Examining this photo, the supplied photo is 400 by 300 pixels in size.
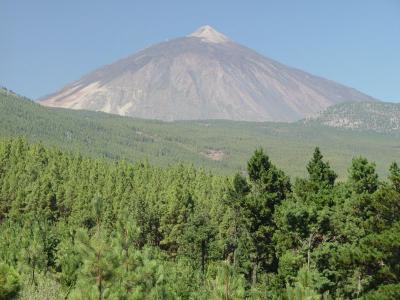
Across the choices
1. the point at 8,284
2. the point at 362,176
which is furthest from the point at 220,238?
the point at 8,284

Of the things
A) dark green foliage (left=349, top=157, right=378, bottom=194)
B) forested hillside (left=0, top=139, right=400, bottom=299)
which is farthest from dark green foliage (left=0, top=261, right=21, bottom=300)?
dark green foliage (left=349, top=157, right=378, bottom=194)

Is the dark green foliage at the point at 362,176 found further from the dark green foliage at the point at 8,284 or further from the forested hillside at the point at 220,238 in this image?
the dark green foliage at the point at 8,284

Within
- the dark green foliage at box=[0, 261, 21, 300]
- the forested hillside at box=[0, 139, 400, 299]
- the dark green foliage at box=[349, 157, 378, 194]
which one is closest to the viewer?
the forested hillside at box=[0, 139, 400, 299]

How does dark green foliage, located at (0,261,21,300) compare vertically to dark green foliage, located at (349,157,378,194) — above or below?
below

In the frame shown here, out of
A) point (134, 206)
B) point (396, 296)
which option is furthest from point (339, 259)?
point (134, 206)

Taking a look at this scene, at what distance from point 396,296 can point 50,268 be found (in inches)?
2505

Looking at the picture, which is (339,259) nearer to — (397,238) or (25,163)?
(397,238)

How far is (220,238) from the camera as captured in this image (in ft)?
349

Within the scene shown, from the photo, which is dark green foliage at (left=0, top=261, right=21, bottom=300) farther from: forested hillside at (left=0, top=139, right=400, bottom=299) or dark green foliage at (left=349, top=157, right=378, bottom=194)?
dark green foliage at (left=349, top=157, right=378, bottom=194)

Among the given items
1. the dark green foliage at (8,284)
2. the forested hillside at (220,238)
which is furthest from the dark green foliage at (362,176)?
the dark green foliage at (8,284)

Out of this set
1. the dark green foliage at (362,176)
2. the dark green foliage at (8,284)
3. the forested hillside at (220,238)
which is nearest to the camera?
the forested hillside at (220,238)

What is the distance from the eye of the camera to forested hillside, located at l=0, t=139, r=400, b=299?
30.0m

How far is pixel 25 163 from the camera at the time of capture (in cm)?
15488

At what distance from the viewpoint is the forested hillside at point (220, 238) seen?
98.6 feet
